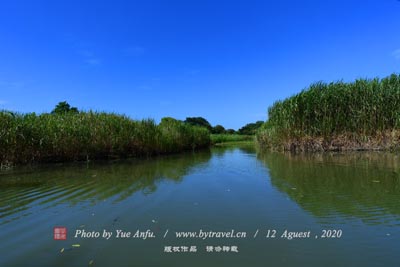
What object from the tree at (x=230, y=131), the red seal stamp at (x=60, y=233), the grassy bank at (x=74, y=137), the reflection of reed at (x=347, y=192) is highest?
the tree at (x=230, y=131)

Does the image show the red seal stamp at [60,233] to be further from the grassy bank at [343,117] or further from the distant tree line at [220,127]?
the distant tree line at [220,127]

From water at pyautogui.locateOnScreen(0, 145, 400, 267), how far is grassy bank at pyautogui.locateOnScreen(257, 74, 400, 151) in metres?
9.93

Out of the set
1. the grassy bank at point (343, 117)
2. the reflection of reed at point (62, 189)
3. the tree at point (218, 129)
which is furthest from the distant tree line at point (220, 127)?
the reflection of reed at point (62, 189)

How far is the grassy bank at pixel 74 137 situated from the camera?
10.4 metres

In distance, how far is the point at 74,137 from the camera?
12.0 meters

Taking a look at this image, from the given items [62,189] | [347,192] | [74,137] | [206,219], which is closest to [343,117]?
[347,192]

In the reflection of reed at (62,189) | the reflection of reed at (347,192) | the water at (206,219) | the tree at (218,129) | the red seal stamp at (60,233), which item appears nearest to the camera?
the water at (206,219)

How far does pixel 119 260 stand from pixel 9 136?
9508 millimetres

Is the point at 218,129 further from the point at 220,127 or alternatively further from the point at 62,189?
the point at 62,189

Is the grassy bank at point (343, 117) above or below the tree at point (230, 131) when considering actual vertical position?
below

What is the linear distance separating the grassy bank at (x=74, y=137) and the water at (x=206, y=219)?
4164 millimetres

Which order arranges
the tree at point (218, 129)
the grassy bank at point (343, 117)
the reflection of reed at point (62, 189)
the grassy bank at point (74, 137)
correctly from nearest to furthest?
1. the reflection of reed at point (62, 189)
2. the grassy bank at point (74, 137)
3. the grassy bank at point (343, 117)
4. the tree at point (218, 129)

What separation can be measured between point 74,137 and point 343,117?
13.8 metres

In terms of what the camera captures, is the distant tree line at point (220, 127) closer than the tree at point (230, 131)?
Yes
